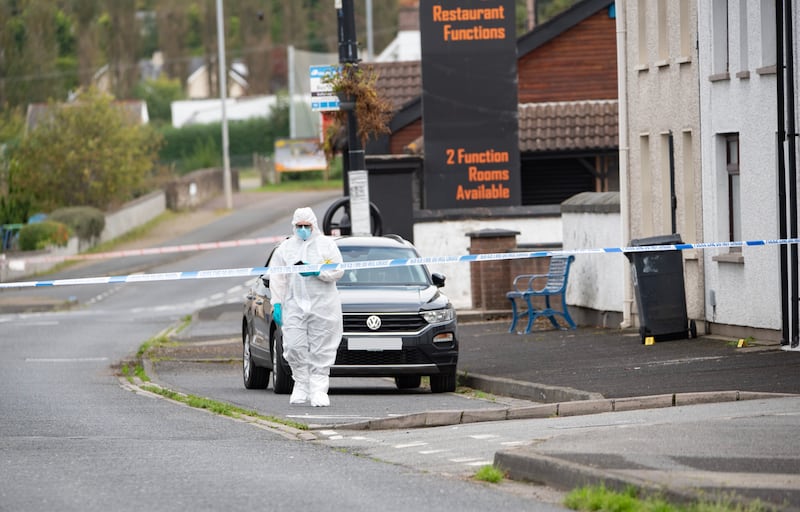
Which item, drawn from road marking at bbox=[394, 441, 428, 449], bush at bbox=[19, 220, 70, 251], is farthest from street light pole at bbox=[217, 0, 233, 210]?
road marking at bbox=[394, 441, 428, 449]

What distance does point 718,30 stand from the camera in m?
21.7

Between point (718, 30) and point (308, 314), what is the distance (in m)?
8.43

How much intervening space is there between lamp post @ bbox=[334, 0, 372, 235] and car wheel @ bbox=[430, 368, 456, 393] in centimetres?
514

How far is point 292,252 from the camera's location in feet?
52.6

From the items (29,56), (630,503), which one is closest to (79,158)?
(29,56)

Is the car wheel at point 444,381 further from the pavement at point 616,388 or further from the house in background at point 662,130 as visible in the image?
the house in background at point 662,130

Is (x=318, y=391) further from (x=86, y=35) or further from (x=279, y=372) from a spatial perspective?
(x=86, y=35)

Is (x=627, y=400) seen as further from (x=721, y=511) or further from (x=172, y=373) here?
(x=172, y=373)

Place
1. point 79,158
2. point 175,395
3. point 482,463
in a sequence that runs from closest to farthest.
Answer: point 482,463 → point 175,395 → point 79,158

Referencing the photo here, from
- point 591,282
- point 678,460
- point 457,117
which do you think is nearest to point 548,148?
point 457,117

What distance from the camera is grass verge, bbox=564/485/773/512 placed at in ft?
26.8

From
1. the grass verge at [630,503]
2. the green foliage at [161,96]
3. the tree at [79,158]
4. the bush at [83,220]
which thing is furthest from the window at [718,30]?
the green foliage at [161,96]

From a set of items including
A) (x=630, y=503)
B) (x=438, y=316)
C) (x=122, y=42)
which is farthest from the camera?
(x=122, y=42)

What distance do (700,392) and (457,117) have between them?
1659 centimetres
